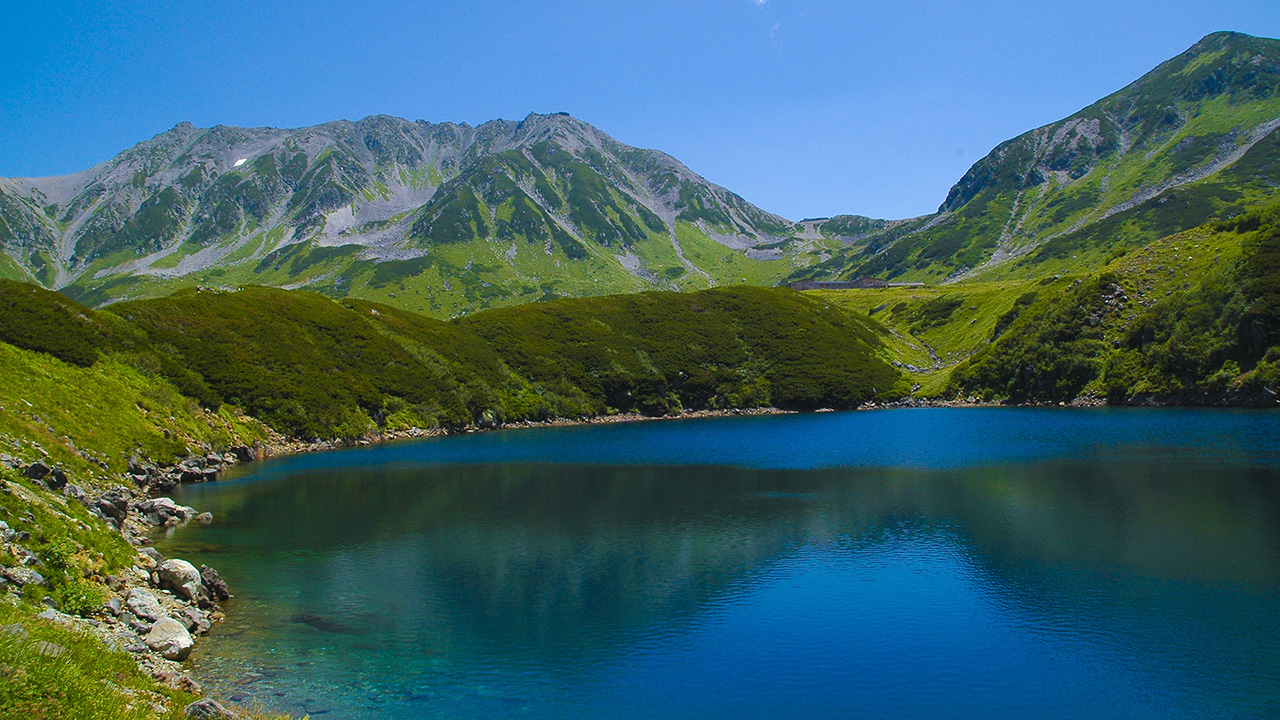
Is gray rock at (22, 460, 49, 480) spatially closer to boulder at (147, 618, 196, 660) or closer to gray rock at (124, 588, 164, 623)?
gray rock at (124, 588, 164, 623)

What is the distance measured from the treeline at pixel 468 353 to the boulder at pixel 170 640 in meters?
44.3

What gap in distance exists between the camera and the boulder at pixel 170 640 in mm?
18594

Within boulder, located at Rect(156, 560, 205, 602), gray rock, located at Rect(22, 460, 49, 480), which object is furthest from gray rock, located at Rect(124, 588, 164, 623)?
gray rock, located at Rect(22, 460, 49, 480)

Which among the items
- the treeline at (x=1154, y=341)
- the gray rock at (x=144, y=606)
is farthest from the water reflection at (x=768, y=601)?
the treeline at (x=1154, y=341)

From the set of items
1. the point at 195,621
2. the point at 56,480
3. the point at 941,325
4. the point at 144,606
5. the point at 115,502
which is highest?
the point at 941,325

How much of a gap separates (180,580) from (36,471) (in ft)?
35.1

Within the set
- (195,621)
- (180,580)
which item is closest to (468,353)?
(180,580)

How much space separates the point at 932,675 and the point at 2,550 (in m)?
24.4

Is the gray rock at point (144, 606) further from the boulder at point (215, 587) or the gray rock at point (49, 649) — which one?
the gray rock at point (49, 649)

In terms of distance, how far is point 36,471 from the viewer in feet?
93.5

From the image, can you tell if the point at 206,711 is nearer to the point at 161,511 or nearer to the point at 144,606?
the point at 144,606

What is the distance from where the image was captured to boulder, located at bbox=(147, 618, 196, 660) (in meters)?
18.6

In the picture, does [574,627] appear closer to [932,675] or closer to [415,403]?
[932,675]

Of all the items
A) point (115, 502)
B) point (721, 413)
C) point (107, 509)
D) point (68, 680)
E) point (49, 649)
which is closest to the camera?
point (68, 680)
